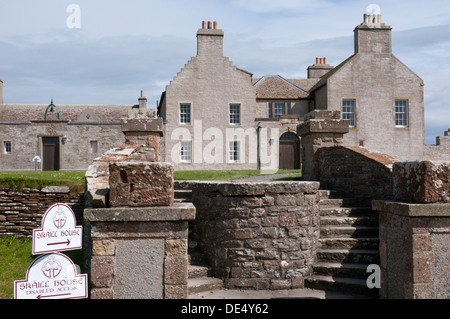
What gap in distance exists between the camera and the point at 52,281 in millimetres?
4508

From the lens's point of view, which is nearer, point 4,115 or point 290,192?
point 290,192

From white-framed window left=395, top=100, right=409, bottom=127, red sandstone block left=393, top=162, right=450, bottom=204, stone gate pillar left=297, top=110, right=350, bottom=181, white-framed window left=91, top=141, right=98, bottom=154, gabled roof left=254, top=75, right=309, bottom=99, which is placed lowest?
red sandstone block left=393, top=162, right=450, bottom=204

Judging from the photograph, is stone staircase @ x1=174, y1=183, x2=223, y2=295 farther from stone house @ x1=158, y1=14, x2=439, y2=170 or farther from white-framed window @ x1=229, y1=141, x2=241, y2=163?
white-framed window @ x1=229, y1=141, x2=241, y2=163

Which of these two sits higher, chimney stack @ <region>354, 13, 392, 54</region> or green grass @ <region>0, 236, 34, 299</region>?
chimney stack @ <region>354, 13, 392, 54</region>

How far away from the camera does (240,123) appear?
93.4 feet

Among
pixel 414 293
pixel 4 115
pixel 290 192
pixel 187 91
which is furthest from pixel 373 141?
pixel 4 115

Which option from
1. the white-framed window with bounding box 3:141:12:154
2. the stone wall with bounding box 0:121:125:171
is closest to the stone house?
the stone wall with bounding box 0:121:125:171

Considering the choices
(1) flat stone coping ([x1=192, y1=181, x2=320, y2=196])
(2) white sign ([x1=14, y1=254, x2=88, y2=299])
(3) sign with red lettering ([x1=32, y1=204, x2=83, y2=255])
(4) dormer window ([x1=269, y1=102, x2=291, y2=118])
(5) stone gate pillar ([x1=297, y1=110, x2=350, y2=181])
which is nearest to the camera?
(2) white sign ([x1=14, y1=254, x2=88, y2=299])

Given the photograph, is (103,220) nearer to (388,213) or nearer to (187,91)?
(388,213)

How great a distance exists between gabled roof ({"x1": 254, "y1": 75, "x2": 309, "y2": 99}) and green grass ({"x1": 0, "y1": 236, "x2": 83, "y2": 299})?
74.7 ft

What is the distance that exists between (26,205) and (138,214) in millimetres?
6806

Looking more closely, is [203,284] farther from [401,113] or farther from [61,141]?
[401,113]

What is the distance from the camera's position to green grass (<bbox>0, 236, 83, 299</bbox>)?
22.7 ft

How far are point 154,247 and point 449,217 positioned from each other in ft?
10.9
